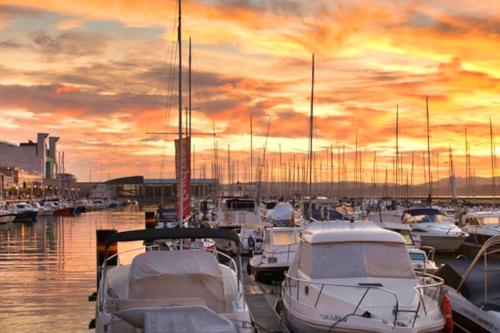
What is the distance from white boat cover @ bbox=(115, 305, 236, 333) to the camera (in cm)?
889

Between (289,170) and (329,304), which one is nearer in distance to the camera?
(329,304)

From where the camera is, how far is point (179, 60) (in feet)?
95.8

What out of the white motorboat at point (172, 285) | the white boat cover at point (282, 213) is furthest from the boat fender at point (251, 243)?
the white motorboat at point (172, 285)

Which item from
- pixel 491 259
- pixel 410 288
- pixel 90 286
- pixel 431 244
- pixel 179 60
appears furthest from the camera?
pixel 431 244

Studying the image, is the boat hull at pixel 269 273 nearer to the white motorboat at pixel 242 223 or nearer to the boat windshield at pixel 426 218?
the white motorboat at pixel 242 223

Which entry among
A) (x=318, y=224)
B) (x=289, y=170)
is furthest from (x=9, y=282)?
(x=289, y=170)

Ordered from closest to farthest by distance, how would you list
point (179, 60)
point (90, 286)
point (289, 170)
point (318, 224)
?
point (318, 224)
point (90, 286)
point (179, 60)
point (289, 170)

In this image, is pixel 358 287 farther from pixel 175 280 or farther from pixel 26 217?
pixel 26 217

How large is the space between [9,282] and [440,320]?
18409 millimetres

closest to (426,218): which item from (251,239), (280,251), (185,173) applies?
(251,239)

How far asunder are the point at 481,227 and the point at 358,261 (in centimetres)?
2350

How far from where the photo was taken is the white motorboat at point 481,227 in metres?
33.2

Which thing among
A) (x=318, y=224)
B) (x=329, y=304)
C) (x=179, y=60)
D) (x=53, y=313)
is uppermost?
(x=179, y=60)

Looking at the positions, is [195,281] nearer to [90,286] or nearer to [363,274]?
[363,274]
